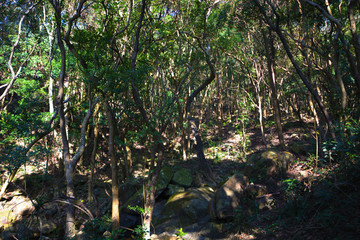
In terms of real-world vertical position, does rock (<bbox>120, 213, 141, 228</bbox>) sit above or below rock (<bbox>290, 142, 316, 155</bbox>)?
below

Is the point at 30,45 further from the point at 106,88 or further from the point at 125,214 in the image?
the point at 125,214

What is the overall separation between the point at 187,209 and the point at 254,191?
8.91ft

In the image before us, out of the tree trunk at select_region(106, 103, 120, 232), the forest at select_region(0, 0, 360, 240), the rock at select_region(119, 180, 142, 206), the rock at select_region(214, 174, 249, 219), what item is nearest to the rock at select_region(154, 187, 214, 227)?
the forest at select_region(0, 0, 360, 240)

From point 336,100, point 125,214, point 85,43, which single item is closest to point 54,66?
point 85,43

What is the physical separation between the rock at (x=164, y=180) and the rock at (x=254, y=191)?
4.74 metres

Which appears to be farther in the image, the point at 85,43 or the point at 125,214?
the point at 125,214

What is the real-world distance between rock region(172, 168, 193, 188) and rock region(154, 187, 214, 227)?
7.82 ft

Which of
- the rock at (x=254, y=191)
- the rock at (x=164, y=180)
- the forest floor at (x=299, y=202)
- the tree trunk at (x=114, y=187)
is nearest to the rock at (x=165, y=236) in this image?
the tree trunk at (x=114, y=187)

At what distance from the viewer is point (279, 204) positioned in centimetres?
741

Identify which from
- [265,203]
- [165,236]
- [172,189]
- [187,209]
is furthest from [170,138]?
[265,203]

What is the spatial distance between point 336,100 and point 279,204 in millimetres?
8295

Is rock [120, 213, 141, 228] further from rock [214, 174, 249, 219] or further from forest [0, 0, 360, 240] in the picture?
rock [214, 174, 249, 219]

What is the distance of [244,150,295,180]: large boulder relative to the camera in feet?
32.7

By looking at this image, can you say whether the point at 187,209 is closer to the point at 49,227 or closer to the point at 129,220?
the point at 129,220
